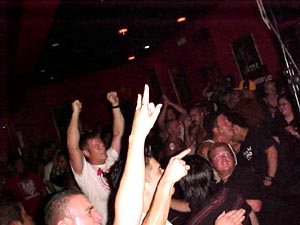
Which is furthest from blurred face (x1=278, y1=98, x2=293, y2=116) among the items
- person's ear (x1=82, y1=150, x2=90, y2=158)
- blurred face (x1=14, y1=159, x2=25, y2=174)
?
blurred face (x1=14, y1=159, x2=25, y2=174)

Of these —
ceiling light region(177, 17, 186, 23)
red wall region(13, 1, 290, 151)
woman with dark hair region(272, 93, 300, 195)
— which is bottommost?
woman with dark hair region(272, 93, 300, 195)

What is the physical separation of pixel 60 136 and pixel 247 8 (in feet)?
25.8

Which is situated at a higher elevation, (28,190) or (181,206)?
(28,190)

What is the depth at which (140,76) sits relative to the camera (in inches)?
526

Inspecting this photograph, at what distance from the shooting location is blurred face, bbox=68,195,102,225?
1887 millimetres

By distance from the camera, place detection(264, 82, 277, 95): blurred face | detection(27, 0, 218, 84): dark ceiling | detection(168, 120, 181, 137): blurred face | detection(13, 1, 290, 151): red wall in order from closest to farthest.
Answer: detection(168, 120, 181, 137): blurred face, detection(264, 82, 277, 95): blurred face, detection(27, 0, 218, 84): dark ceiling, detection(13, 1, 290, 151): red wall

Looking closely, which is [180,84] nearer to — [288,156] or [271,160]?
[288,156]

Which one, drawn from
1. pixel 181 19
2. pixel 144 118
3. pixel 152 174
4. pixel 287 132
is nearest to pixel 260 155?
pixel 287 132

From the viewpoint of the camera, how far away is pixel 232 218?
2.33 m

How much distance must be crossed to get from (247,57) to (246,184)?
5049mm

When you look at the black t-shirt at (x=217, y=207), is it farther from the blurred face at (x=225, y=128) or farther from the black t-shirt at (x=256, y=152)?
the blurred face at (x=225, y=128)

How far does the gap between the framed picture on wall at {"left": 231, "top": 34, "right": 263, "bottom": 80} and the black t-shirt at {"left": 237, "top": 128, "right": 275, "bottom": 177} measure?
150 inches

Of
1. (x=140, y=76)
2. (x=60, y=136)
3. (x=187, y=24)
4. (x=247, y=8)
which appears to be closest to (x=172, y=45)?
(x=187, y=24)

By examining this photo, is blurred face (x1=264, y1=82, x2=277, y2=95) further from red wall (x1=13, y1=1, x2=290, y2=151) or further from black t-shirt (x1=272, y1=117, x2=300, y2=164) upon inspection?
red wall (x1=13, y1=1, x2=290, y2=151)
